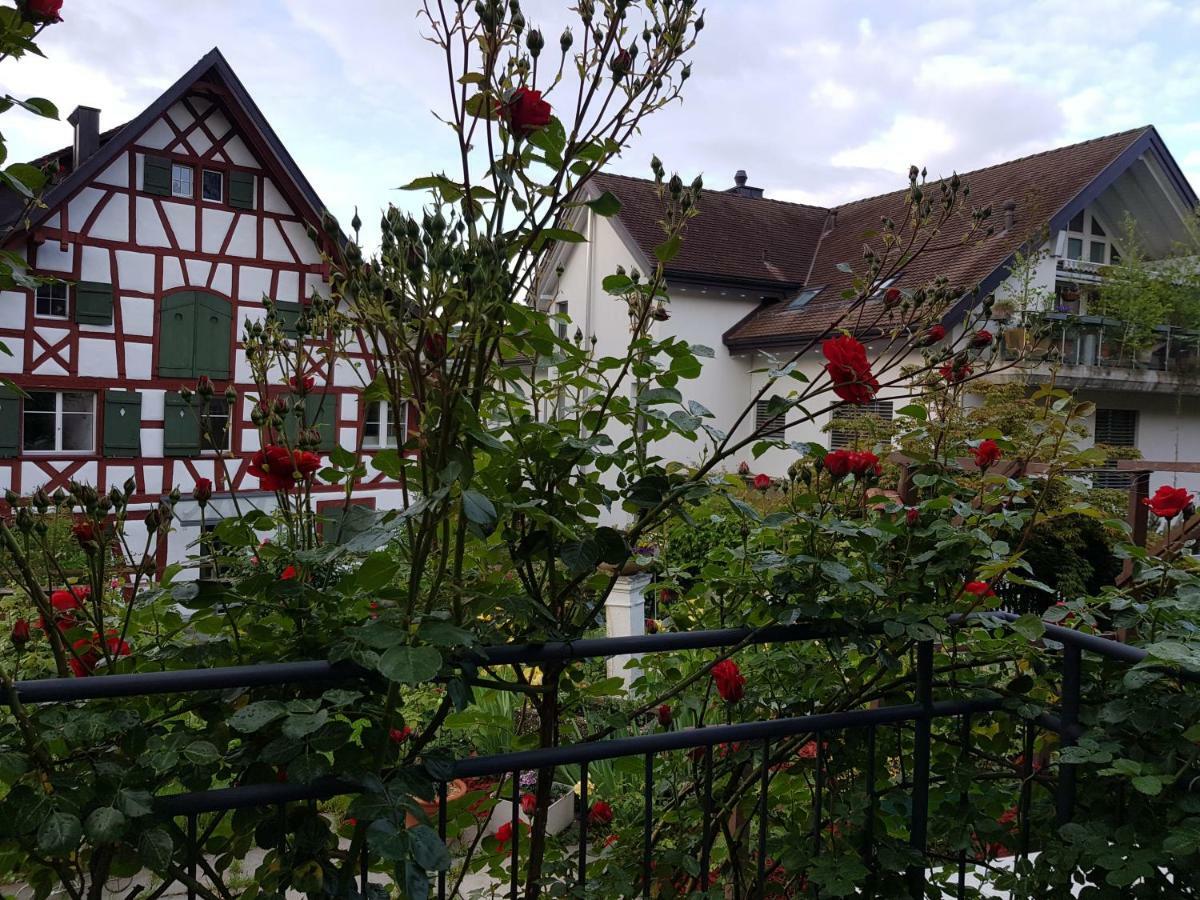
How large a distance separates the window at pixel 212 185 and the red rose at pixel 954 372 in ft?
36.8

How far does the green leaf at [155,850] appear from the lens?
37.2 inches

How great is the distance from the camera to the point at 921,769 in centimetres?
144

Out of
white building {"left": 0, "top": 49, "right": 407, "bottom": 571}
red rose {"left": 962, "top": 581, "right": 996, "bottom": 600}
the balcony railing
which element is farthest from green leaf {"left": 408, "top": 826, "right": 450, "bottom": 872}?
the balcony railing

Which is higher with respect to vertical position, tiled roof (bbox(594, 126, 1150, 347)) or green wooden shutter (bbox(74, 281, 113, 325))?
tiled roof (bbox(594, 126, 1150, 347))

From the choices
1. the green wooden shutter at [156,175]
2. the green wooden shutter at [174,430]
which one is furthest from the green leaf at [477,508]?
the green wooden shutter at [156,175]

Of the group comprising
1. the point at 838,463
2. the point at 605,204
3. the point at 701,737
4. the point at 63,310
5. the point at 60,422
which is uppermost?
the point at 63,310

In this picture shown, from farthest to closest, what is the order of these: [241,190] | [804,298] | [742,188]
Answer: [742,188] < [804,298] < [241,190]

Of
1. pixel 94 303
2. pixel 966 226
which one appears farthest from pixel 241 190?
pixel 966 226

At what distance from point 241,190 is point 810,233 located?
10.3m

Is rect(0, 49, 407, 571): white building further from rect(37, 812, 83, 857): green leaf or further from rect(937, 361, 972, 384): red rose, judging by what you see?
rect(37, 812, 83, 857): green leaf

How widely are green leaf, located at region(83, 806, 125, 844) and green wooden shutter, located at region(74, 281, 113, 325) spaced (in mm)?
10575

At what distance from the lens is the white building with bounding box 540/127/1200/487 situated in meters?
12.2

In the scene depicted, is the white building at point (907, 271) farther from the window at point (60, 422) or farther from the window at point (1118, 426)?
the window at point (60, 422)

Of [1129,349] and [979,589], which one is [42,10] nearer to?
[979,589]
